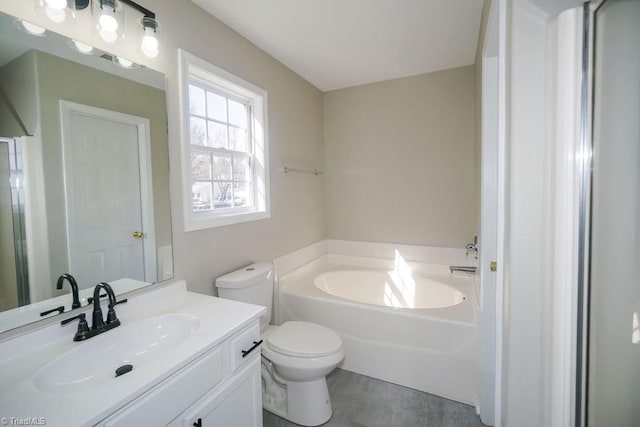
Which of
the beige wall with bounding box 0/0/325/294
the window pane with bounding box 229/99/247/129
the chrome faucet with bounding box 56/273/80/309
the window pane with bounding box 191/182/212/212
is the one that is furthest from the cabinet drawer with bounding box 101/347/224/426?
the window pane with bounding box 229/99/247/129

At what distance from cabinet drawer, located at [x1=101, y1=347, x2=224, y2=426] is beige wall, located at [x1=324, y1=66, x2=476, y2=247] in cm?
231

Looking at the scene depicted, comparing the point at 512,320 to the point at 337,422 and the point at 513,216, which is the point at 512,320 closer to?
the point at 513,216

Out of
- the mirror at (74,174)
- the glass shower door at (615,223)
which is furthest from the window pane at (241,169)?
the glass shower door at (615,223)

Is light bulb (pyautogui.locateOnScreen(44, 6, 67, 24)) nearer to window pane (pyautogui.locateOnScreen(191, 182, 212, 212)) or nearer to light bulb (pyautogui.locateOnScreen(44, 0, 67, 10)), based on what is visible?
light bulb (pyautogui.locateOnScreen(44, 0, 67, 10))

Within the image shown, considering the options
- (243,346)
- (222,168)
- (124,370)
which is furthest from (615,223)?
(222,168)

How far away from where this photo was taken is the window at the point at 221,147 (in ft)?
5.55

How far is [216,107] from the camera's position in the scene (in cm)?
203

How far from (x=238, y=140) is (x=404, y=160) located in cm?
168

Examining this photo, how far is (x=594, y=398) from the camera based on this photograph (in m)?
0.66

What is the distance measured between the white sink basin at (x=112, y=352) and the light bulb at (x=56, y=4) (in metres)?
1.31

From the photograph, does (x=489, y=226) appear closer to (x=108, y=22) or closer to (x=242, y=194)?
(x=242, y=194)

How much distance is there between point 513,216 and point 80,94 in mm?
1666

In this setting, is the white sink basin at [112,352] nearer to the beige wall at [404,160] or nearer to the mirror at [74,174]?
the mirror at [74,174]

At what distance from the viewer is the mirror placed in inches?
39.3
